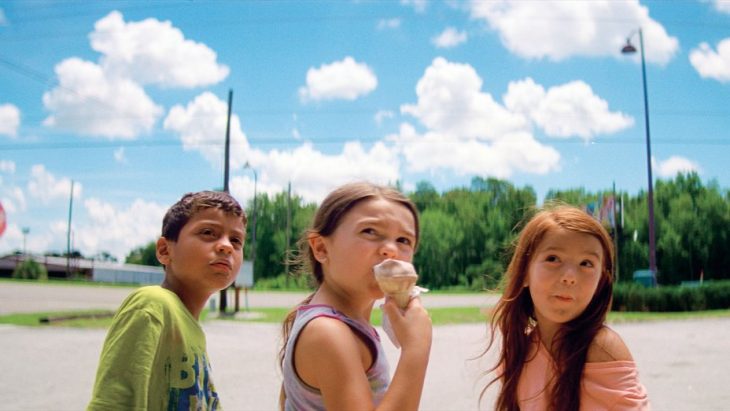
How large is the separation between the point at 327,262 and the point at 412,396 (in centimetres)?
45

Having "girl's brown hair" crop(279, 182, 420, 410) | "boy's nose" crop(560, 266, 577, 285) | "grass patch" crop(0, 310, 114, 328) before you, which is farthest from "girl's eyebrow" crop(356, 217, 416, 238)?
"grass patch" crop(0, 310, 114, 328)

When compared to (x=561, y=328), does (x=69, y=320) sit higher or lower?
lower

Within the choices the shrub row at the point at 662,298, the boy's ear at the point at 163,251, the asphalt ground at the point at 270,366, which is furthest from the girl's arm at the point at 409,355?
the shrub row at the point at 662,298

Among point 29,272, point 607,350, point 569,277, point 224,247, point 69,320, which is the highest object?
point 224,247

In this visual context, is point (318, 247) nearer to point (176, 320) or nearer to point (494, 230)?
point (176, 320)

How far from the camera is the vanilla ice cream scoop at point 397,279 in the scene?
56.7 inches

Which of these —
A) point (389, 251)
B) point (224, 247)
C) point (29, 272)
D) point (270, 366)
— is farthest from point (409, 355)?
point (29, 272)

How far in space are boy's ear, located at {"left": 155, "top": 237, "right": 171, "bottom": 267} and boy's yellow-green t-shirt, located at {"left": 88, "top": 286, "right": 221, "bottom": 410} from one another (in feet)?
0.65

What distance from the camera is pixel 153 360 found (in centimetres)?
184

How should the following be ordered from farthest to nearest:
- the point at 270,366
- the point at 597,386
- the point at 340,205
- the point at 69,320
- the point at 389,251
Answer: the point at 69,320, the point at 270,366, the point at 597,386, the point at 340,205, the point at 389,251

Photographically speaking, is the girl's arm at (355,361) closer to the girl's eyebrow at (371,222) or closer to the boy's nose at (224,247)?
the girl's eyebrow at (371,222)

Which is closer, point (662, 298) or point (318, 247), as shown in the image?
point (318, 247)

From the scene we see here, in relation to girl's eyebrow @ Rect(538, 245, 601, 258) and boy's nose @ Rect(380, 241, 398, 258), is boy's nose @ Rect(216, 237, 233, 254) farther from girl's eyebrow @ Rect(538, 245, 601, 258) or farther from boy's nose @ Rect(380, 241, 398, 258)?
girl's eyebrow @ Rect(538, 245, 601, 258)

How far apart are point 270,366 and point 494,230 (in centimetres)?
6793
